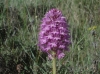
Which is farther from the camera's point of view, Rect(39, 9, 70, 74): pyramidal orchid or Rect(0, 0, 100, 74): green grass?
Rect(0, 0, 100, 74): green grass

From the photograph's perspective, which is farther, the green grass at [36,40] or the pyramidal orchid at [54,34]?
the green grass at [36,40]

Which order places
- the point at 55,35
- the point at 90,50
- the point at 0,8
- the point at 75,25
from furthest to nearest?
1. the point at 0,8
2. the point at 75,25
3. the point at 90,50
4. the point at 55,35

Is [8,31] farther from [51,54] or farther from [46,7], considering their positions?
[51,54]

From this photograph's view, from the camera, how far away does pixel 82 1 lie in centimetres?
419

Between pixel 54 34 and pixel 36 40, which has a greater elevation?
pixel 54 34

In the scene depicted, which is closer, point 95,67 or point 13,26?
point 95,67

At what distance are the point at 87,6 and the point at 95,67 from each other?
179 centimetres

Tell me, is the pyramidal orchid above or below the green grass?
above

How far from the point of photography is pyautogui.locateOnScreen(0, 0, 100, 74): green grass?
98.6 inches

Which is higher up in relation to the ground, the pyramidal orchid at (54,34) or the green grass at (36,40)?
the pyramidal orchid at (54,34)

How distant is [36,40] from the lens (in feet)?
10.0

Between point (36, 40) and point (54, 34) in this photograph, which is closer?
point (54, 34)

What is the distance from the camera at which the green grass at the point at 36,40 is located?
2504 mm

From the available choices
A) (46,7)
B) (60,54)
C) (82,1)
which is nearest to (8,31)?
(46,7)
